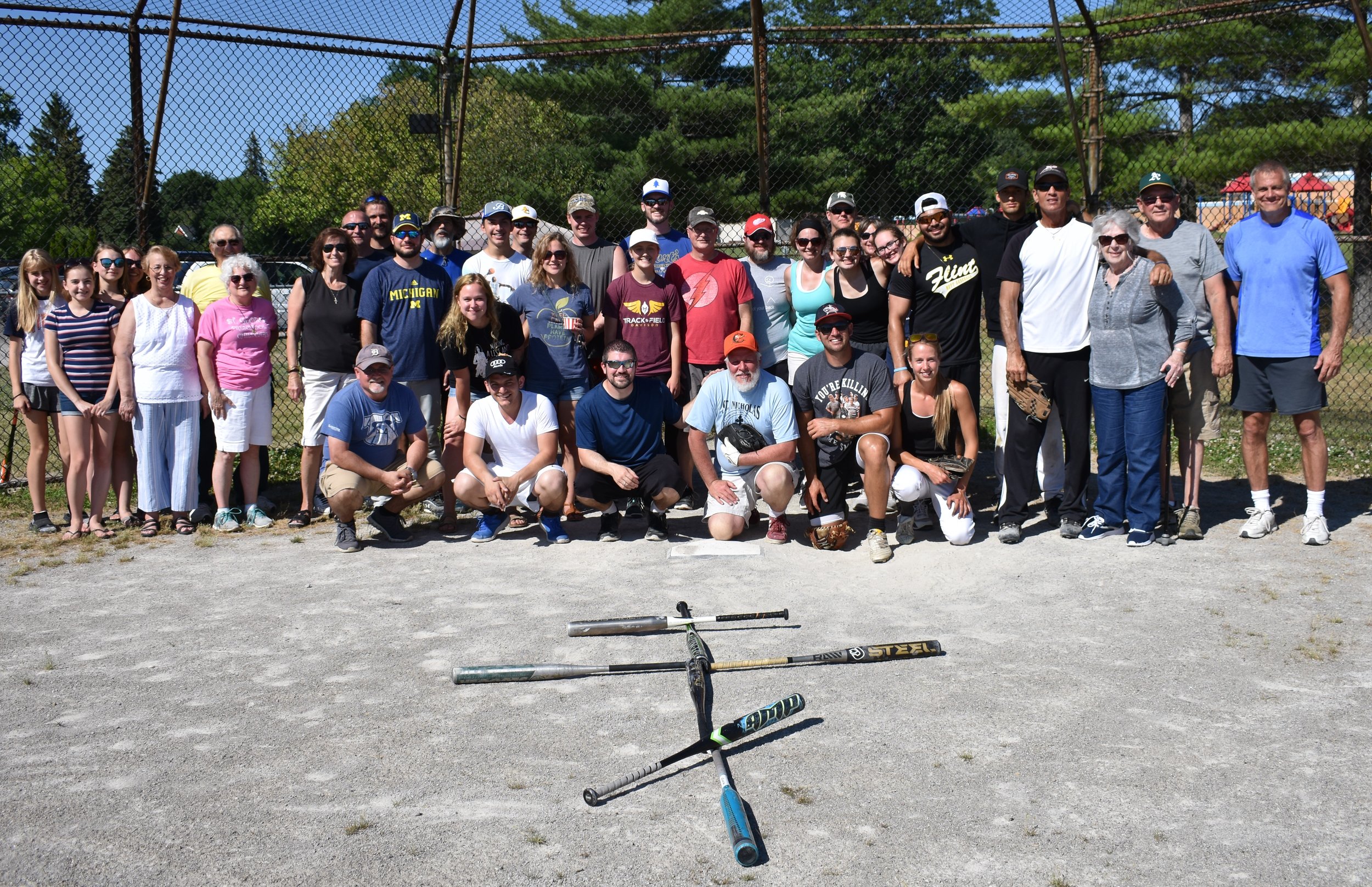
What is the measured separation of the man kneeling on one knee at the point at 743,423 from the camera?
274 inches

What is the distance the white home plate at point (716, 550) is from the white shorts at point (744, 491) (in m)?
0.19

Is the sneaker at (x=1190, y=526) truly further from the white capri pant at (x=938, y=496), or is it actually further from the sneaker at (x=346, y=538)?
the sneaker at (x=346, y=538)

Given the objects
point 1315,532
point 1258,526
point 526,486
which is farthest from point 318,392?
point 1315,532

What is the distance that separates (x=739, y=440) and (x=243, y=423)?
3.34 m

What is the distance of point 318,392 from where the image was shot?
768 centimetres

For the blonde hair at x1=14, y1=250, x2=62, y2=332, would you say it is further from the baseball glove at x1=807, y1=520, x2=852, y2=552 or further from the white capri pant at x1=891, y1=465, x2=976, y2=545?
the white capri pant at x1=891, y1=465, x2=976, y2=545

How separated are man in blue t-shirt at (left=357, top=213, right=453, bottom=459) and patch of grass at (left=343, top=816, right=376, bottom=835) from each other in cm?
422

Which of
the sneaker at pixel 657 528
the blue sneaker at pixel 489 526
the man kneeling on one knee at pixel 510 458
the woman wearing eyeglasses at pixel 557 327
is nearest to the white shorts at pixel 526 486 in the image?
the man kneeling on one knee at pixel 510 458

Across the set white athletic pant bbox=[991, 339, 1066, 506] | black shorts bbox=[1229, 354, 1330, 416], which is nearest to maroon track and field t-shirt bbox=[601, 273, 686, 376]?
white athletic pant bbox=[991, 339, 1066, 506]

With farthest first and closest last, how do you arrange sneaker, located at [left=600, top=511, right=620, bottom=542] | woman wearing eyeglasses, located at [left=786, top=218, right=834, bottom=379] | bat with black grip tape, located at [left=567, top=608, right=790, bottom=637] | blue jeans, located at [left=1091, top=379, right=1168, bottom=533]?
woman wearing eyeglasses, located at [left=786, top=218, right=834, bottom=379] → sneaker, located at [left=600, top=511, right=620, bottom=542] → blue jeans, located at [left=1091, top=379, right=1168, bottom=533] → bat with black grip tape, located at [left=567, top=608, right=790, bottom=637]

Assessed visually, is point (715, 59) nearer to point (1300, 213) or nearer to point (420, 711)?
point (1300, 213)

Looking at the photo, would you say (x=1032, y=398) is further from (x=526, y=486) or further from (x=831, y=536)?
(x=526, y=486)

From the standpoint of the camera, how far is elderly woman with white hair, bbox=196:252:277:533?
7426 millimetres

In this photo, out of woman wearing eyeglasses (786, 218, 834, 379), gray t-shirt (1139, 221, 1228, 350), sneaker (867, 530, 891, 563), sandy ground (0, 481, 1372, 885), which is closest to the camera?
sandy ground (0, 481, 1372, 885)
